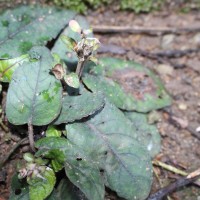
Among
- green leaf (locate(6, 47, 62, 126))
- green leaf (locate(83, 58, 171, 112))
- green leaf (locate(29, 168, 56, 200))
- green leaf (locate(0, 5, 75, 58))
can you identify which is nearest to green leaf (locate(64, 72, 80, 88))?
green leaf (locate(6, 47, 62, 126))

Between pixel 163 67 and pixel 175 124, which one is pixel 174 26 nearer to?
pixel 163 67

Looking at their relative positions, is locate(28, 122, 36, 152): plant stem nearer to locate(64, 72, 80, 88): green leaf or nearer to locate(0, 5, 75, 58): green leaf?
locate(64, 72, 80, 88): green leaf

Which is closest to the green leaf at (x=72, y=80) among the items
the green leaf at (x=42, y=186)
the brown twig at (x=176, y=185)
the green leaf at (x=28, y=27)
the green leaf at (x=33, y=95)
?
the green leaf at (x=33, y=95)

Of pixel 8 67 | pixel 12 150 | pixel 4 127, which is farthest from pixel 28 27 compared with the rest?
pixel 12 150

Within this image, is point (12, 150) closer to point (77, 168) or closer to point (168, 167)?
point (77, 168)

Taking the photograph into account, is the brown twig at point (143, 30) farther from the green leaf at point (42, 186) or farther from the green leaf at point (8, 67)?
the green leaf at point (42, 186)
